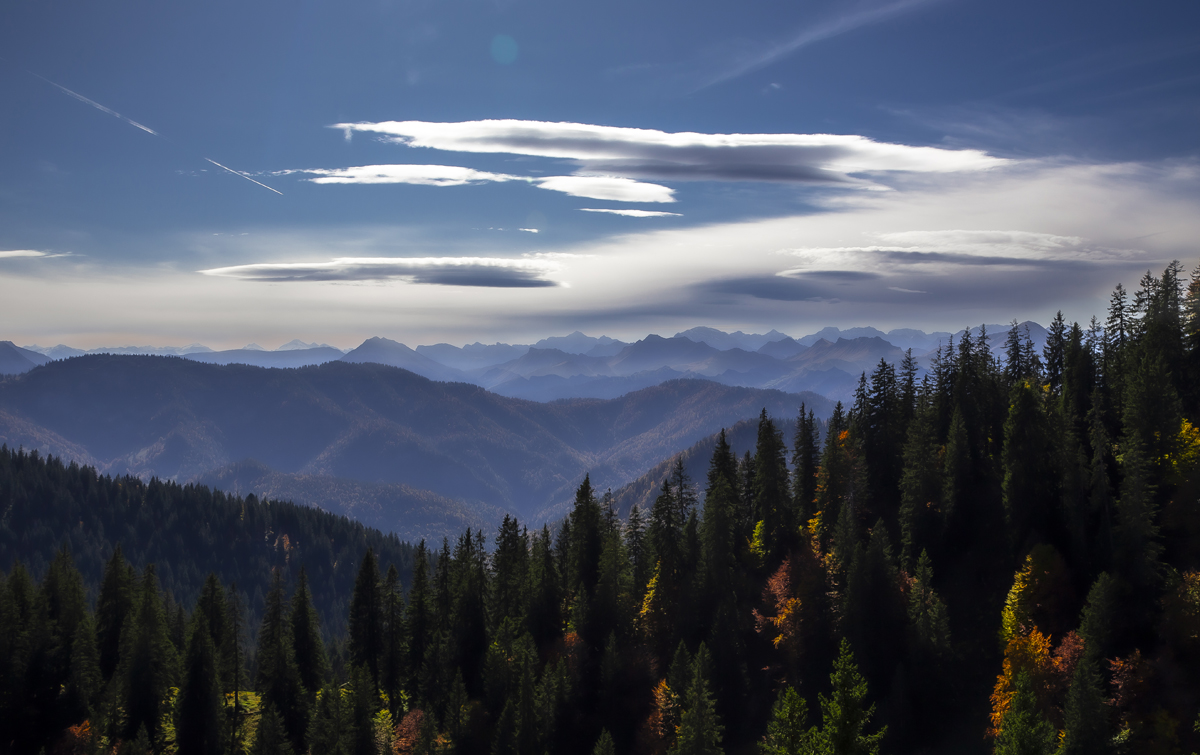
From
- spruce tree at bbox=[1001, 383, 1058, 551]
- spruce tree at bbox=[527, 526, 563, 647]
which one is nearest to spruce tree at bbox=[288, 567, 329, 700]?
spruce tree at bbox=[527, 526, 563, 647]

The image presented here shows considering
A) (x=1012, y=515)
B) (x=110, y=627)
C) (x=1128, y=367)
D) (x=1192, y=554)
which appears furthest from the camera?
(x=110, y=627)

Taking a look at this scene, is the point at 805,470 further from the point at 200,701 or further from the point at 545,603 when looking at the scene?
the point at 200,701

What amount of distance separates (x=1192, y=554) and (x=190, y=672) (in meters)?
77.2

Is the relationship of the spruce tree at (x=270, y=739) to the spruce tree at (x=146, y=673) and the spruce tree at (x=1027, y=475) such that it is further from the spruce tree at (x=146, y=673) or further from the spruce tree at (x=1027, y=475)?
the spruce tree at (x=1027, y=475)

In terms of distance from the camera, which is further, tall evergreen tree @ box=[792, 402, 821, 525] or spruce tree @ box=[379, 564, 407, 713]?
tall evergreen tree @ box=[792, 402, 821, 525]

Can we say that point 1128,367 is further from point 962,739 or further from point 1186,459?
point 962,739

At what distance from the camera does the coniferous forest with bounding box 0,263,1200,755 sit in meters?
44.8

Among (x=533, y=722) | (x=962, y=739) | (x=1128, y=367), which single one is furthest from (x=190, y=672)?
(x=1128, y=367)

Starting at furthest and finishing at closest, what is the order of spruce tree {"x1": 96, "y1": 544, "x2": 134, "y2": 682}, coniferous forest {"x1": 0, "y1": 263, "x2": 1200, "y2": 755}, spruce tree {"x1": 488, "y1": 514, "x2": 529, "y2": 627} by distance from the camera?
spruce tree {"x1": 488, "y1": 514, "x2": 529, "y2": 627}, spruce tree {"x1": 96, "y1": 544, "x2": 134, "y2": 682}, coniferous forest {"x1": 0, "y1": 263, "x2": 1200, "y2": 755}

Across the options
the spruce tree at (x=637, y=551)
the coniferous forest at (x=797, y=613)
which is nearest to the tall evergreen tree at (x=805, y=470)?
the coniferous forest at (x=797, y=613)

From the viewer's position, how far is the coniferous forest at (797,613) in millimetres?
44781

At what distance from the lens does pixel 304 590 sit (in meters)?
76.2

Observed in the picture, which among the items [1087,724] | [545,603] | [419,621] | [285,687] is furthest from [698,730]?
[285,687]

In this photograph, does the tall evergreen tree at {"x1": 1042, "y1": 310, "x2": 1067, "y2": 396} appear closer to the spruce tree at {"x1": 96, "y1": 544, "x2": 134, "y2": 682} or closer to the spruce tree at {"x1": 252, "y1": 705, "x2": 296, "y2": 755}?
the spruce tree at {"x1": 252, "y1": 705, "x2": 296, "y2": 755}
